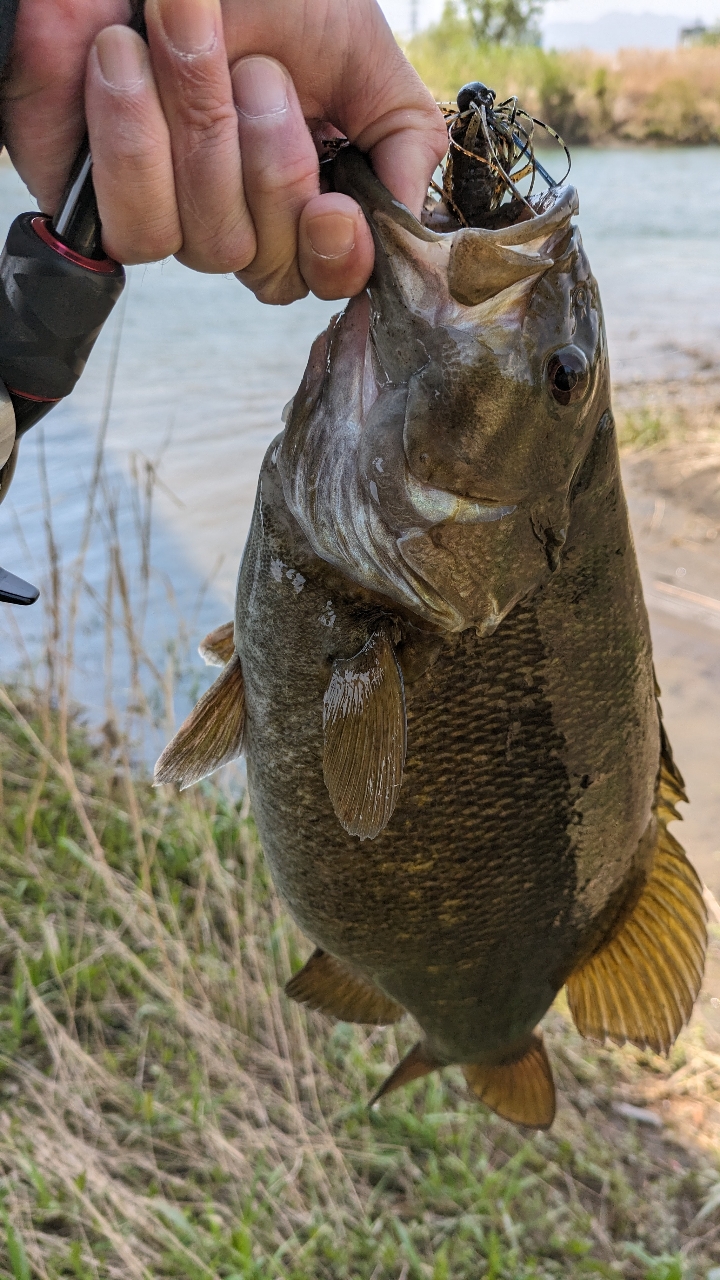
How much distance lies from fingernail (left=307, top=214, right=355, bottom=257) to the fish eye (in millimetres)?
311

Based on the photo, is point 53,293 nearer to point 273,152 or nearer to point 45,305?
point 45,305

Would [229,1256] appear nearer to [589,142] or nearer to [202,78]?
[202,78]

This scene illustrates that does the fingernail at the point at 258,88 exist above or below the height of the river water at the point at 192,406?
above

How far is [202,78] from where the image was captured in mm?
1089

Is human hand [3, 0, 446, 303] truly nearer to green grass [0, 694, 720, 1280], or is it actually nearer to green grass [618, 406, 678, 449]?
green grass [0, 694, 720, 1280]

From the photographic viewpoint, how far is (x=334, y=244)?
117 centimetres

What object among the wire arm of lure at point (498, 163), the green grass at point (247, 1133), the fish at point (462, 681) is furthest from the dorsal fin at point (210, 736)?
the green grass at point (247, 1133)

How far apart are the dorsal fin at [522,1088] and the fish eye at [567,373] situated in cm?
137

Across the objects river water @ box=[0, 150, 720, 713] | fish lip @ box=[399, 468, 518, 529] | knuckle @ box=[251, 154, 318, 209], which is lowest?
river water @ box=[0, 150, 720, 713]

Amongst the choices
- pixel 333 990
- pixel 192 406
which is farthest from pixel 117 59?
pixel 192 406

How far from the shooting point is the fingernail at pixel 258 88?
44.9 inches

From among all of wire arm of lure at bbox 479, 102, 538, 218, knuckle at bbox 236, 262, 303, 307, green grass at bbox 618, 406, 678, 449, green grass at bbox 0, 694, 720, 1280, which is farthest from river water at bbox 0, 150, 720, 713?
green grass at bbox 618, 406, 678, 449

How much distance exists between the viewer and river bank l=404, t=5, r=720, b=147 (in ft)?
90.8

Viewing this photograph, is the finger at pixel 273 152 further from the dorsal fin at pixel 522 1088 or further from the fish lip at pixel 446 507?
the dorsal fin at pixel 522 1088
